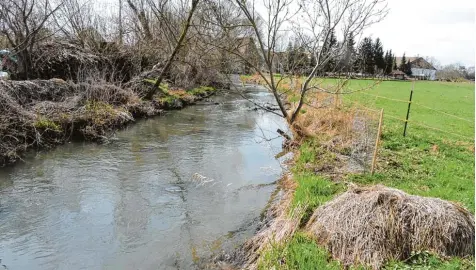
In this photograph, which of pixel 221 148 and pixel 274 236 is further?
pixel 221 148

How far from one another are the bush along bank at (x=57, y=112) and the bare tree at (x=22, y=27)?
232 centimetres

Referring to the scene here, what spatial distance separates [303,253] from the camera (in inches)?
184

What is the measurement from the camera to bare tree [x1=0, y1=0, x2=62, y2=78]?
14.4m

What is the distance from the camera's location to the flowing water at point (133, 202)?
18.9 ft

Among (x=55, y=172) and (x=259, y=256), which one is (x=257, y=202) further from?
(x=55, y=172)

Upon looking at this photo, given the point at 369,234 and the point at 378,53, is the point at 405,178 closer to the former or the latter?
the point at 369,234

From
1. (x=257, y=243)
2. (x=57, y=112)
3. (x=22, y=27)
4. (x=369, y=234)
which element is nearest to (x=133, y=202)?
Answer: (x=257, y=243)

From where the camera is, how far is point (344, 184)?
733cm

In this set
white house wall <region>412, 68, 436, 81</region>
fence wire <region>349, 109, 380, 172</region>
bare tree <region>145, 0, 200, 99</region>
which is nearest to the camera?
fence wire <region>349, 109, 380, 172</region>

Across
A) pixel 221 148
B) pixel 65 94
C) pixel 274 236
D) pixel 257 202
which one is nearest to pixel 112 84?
pixel 65 94

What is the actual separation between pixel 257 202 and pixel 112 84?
1088 centimetres

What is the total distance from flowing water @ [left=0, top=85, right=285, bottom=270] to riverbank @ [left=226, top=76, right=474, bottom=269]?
74 cm

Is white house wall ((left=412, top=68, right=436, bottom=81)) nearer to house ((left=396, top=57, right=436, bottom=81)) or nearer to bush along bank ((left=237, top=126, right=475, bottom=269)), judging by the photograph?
house ((left=396, top=57, right=436, bottom=81))

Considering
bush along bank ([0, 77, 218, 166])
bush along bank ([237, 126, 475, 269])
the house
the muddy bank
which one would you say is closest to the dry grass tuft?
bush along bank ([237, 126, 475, 269])
